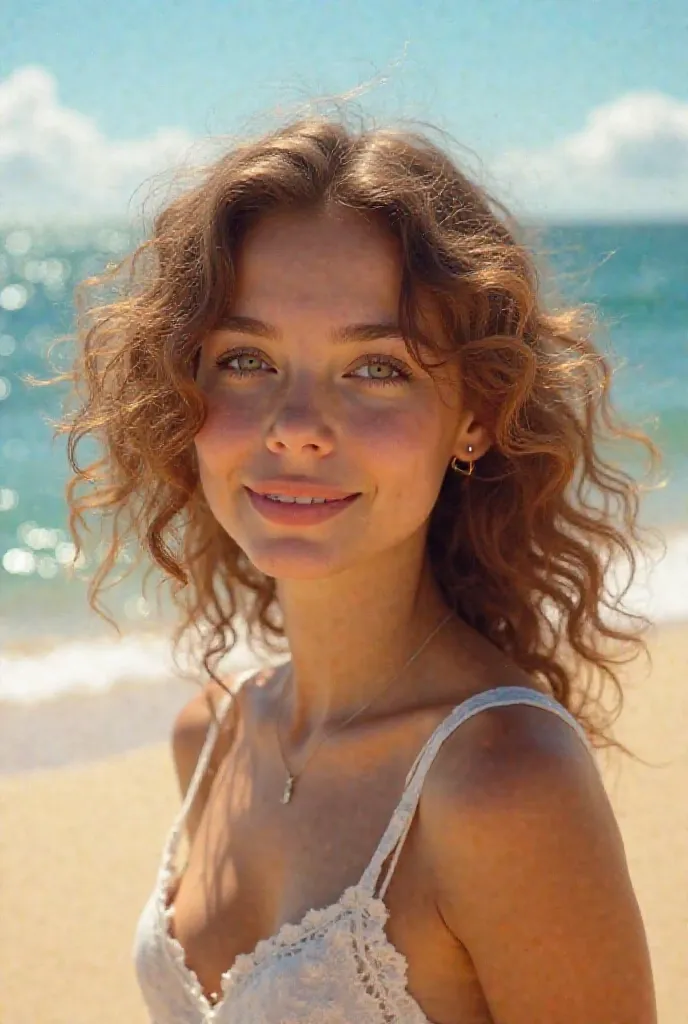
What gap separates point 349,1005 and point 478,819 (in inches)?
16.0

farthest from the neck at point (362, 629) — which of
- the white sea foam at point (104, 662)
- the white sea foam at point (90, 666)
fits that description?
the white sea foam at point (90, 666)

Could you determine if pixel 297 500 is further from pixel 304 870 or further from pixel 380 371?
pixel 304 870

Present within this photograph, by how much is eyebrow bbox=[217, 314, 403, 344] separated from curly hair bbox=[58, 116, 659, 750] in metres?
0.03

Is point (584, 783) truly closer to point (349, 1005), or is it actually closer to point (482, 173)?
point (349, 1005)

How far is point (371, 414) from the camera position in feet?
7.26

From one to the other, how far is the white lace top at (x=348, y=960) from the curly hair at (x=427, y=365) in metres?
0.55

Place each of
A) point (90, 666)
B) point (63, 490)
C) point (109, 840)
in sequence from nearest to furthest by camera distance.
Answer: point (109, 840) → point (90, 666) → point (63, 490)

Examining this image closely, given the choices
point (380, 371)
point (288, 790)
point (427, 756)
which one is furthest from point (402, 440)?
point (288, 790)

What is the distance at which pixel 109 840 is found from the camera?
4.91 metres

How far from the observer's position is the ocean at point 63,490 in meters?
6.95

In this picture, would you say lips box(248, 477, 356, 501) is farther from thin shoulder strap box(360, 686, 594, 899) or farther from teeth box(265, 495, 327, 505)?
thin shoulder strap box(360, 686, 594, 899)

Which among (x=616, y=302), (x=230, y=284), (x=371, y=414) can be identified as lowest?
(x=616, y=302)

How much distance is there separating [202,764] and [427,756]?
2.83 ft

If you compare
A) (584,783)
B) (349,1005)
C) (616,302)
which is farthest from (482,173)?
(616,302)
